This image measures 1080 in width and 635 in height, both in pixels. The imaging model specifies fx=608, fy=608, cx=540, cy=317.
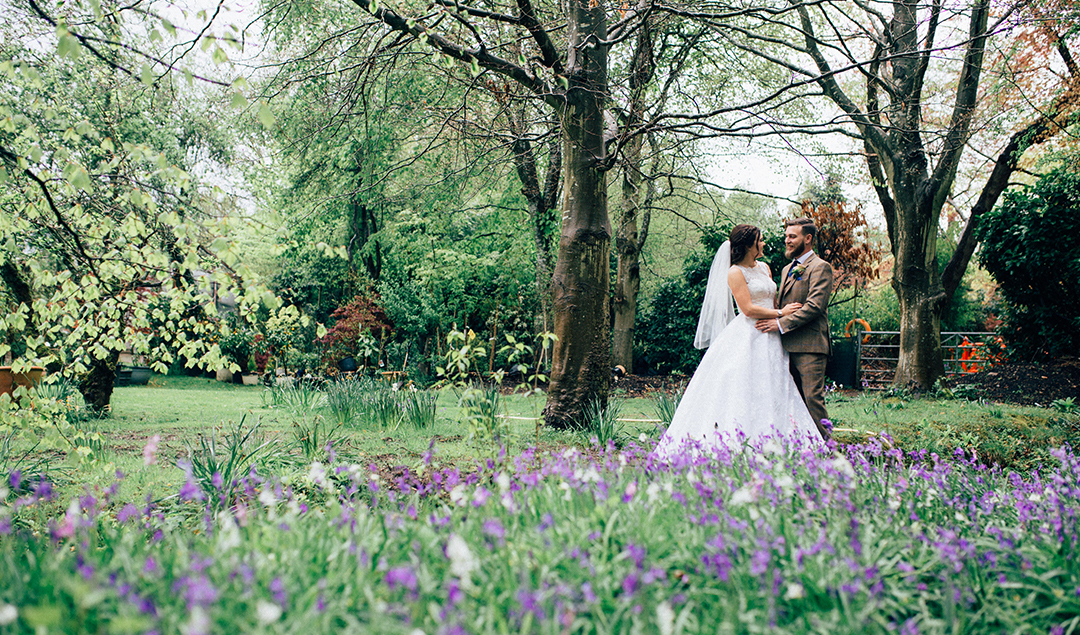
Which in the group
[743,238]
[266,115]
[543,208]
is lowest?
[266,115]

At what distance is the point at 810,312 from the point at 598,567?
3.55 m

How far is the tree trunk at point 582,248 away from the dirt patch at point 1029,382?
25.1 feet

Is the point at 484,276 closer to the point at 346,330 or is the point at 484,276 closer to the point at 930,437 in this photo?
the point at 346,330

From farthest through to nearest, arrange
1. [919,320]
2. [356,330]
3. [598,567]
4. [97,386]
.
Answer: [356,330] → [919,320] → [97,386] → [598,567]

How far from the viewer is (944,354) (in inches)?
615

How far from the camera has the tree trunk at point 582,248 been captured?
20.5 ft

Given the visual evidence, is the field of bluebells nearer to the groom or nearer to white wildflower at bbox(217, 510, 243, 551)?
white wildflower at bbox(217, 510, 243, 551)

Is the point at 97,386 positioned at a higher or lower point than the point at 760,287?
lower

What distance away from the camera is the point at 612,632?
1.67 m

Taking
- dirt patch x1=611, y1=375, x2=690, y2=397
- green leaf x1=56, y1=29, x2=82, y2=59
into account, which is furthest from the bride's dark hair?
dirt patch x1=611, y1=375, x2=690, y2=397

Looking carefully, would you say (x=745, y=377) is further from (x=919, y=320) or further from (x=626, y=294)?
(x=626, y=294)

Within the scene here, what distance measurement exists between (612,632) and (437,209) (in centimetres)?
1364

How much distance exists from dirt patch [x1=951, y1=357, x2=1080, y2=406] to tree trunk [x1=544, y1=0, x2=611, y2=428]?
7.66 metres

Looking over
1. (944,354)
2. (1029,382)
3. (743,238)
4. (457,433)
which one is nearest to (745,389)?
(743,238)
